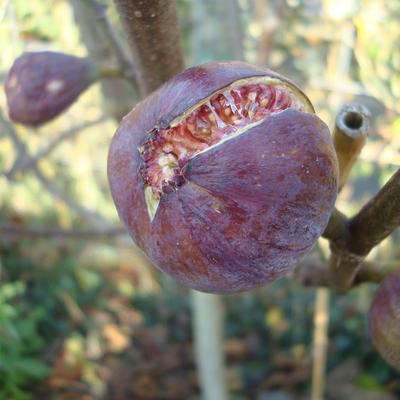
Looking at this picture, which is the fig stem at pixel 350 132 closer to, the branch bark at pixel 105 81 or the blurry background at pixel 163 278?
the branch bark at pixel 105 81

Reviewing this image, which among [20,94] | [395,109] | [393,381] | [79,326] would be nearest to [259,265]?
[20,94]

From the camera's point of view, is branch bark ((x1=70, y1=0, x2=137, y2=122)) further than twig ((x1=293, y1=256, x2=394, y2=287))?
Yes

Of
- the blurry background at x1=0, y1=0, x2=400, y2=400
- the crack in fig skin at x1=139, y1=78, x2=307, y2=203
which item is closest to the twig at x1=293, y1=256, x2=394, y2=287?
the crack in fig skin at x1=139, y1=78, x2=307, y2=203

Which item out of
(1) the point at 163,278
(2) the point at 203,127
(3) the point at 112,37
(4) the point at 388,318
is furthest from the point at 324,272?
(1) the point at 163,278

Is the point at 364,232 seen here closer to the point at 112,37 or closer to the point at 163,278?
the point at 112,37

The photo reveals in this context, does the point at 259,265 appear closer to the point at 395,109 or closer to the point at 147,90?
the point at 147,90

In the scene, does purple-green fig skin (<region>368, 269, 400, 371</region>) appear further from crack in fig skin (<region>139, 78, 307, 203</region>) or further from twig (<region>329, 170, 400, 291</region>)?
crack in fig skin (<region>139, 78, 307, 203</region>)
